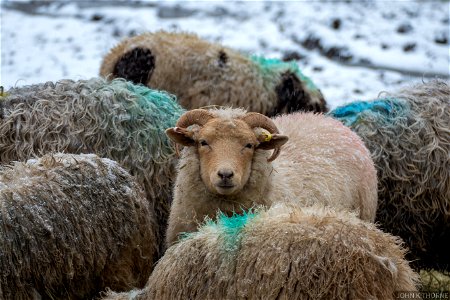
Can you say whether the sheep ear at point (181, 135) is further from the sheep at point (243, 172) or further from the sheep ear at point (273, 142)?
the sheep ear at point (273, 142)

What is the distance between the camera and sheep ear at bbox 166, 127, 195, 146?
5.36m

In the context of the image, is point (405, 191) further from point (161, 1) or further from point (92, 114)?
point (161, 1)

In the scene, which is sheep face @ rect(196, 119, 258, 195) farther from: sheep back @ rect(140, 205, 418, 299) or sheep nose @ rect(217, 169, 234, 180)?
sheep back @ rect(140, 205, 418, 299)

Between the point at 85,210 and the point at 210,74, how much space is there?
4.21 metres

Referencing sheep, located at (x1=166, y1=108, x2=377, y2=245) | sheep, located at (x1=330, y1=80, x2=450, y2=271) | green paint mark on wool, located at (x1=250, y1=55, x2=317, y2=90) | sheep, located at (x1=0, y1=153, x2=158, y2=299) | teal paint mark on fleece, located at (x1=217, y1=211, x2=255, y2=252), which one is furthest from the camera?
green paint mark on wool, located at (x1=250, y1=55, x2=317, y2=90)

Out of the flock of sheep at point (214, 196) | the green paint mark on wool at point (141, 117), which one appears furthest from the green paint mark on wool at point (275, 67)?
the green paint mark on wool at point (141, 117)

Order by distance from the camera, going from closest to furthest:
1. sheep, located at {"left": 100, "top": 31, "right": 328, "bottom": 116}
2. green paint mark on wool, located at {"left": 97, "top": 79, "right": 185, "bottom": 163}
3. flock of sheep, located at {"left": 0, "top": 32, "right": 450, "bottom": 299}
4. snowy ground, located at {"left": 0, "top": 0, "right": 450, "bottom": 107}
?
flock of sheep, located at {"left": 0, "top": 32, "right": 450, "bottom": 299} → green paint mark on wool, located at {"left": 97, "top": 79, "right": 185, "bottom": 163} → sheep, located at {"left": 100, "top": 31, "right": 328, "bottom": 116} → snowy ground, located at {"left": 0, "top": 0, "right": 450, "bottom": 107}

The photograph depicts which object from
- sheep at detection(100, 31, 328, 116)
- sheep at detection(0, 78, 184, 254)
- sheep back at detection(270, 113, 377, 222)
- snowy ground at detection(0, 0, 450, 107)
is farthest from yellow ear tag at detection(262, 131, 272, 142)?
snowy ground at detection(0, 0, 450, 107)

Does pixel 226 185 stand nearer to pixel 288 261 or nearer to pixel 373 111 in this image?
pixel 288 261

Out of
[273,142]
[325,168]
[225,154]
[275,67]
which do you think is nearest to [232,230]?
[225,154]

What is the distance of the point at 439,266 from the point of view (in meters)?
6.93

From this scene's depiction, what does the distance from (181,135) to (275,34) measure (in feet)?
32.0

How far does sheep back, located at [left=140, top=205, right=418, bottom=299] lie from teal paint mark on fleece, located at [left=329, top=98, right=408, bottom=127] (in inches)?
98.6

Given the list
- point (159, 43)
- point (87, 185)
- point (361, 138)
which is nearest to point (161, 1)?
point (159, 43)
